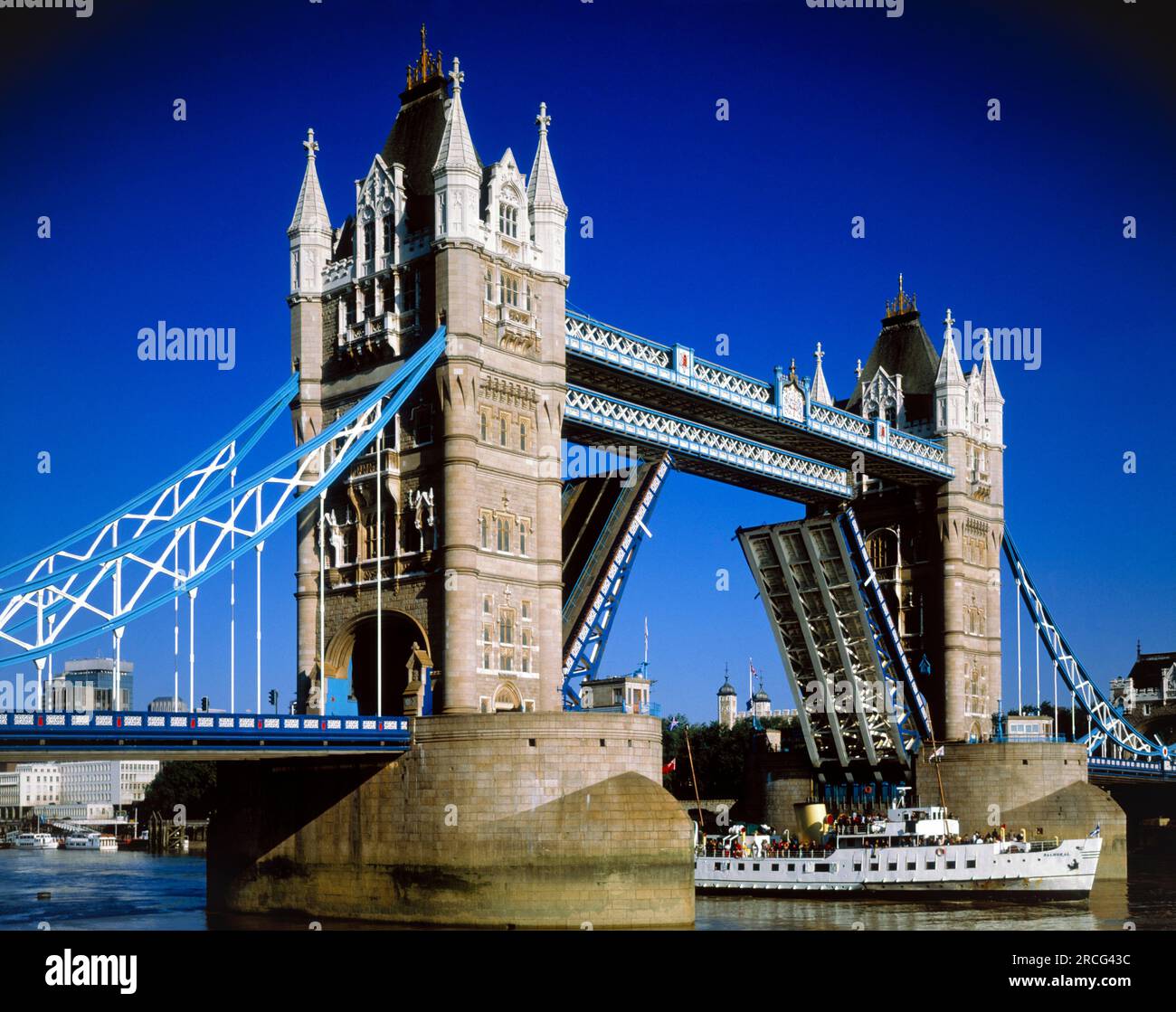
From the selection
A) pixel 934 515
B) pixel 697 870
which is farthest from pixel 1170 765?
pixel 697 870

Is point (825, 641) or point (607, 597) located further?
point (825, 641)

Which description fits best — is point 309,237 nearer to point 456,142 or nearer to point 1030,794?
point 456,142

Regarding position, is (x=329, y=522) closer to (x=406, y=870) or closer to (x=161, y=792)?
(x=406, y=870)

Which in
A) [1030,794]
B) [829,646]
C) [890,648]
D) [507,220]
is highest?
[507,220]

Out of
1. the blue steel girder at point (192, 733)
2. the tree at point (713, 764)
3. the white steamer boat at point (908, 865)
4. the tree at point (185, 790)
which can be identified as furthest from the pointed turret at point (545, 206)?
the tree at point (185, 790)

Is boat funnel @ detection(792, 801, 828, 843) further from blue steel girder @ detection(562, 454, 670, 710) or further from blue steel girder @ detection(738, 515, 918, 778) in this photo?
blue steel girder @ detection(562, 454, 670, 710)

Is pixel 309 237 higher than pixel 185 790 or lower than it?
higher

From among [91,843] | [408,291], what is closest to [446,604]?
[408,291]

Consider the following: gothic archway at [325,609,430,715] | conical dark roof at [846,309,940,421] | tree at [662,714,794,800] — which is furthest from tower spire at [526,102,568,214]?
tree at [662,714,794,800]
